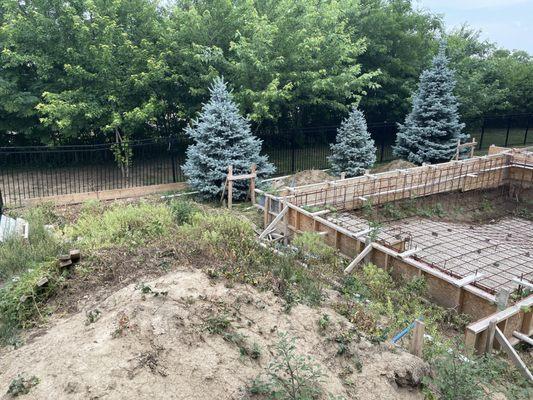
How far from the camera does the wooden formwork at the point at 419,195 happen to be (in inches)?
296

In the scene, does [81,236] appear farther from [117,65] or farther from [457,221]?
[457,221]

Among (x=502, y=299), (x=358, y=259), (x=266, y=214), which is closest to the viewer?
(x=502, y=299)

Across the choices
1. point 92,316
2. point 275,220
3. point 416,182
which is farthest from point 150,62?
point 92,316

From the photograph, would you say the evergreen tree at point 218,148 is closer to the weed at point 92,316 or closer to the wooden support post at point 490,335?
the weed at point 92,316

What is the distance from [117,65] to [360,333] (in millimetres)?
12064

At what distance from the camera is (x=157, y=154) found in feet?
54.3

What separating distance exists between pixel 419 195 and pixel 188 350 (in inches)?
395

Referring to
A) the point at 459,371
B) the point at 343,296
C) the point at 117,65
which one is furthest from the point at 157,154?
the point at 459,371

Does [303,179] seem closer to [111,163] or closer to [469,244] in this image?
[469,244]

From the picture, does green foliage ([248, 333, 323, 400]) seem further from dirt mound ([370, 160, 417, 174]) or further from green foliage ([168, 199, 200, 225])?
dirt mound ([370, 160, 417, 174])

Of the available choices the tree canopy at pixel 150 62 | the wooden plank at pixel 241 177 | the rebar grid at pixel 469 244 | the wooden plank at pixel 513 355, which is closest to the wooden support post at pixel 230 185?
the wooden plank at pixel 241 177

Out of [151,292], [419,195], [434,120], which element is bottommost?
[419,195]

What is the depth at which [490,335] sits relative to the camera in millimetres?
6734

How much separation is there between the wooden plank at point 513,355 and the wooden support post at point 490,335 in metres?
0.07
